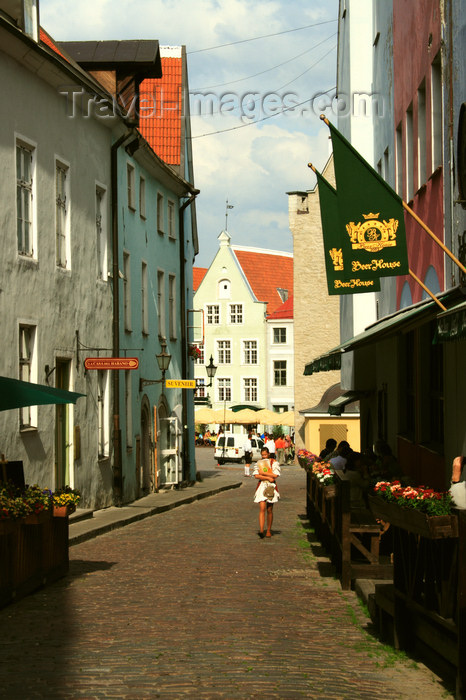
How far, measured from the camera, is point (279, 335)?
78.7 metres

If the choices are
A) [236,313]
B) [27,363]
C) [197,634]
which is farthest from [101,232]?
[236,313]

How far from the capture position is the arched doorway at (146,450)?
1176 inches

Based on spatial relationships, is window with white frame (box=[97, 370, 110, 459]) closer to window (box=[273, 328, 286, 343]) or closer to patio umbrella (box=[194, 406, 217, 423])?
patio umbrella (box=[194, 406, 217, 423])

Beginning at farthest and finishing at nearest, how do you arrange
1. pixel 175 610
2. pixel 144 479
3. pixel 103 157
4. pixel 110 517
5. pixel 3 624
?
pixel 144 479 < pixel 103 157 < pixel 110 517 < pixel 175 610 < pixel 3 624

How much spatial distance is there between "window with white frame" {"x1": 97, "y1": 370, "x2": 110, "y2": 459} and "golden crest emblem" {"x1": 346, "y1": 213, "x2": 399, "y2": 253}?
12.9 meters

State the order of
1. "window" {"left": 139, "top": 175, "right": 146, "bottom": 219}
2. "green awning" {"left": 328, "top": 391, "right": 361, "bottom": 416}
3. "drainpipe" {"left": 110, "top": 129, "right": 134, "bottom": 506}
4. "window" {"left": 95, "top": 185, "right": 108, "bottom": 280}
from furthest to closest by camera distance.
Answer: "window" {"left": 139, "top": 175, "right": 146, "bottom": 219}
"green awning" {"left": 328, "top": 391, "right": 361, "bottom": 416}
"drainpipe" {"left": 110, "top": 129, "right": 134, "bottom": 506}
"window" {"left": 95, "top": 185, "right": 108, "bottom": 280}

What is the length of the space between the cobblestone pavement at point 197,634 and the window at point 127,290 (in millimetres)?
Result: 11447

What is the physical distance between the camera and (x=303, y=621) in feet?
34.1

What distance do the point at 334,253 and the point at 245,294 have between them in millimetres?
65309

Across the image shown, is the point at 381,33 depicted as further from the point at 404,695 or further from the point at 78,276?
the point at 404,695

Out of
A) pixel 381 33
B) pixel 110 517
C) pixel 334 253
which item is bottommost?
pixel 110 517

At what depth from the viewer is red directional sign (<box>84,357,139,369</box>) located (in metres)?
20.2

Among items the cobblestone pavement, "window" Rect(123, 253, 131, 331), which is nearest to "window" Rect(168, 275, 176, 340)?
"window" Rect(123, 253, 131, 331)

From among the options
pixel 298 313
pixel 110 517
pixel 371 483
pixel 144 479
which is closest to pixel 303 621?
pixel 371 483
